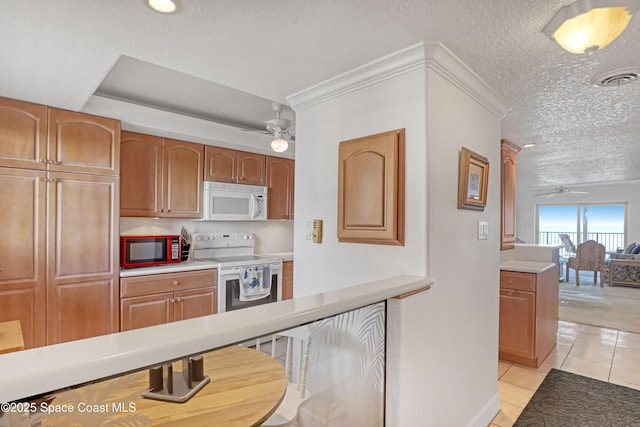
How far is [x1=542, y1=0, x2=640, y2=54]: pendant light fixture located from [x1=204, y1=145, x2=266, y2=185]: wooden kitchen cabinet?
3.08 m

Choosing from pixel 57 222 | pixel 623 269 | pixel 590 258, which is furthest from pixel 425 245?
pixel 623 269

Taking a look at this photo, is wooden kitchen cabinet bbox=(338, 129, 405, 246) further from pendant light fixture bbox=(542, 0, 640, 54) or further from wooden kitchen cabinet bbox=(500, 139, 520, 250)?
wooden kitchen cabinet bbox=(500, 139, 520, 250)

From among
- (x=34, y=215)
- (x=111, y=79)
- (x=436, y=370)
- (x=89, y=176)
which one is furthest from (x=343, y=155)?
(x=34, y=215)

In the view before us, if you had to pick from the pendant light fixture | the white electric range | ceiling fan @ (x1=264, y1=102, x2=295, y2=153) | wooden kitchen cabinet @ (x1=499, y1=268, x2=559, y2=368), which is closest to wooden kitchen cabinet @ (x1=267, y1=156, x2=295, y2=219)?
the white electric range

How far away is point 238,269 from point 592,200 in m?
9.12

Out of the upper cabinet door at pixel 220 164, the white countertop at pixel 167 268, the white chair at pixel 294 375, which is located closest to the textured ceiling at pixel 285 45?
the upper cabinet door at pixel 220 164

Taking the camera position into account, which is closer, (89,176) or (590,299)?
(89,176)

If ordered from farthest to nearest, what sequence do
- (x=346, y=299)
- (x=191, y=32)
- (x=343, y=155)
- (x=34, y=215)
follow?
(x=34, y=215) → (x=343, y=155) → (x=191, y=32) → (x=346, y=299)

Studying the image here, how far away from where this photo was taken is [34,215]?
2.39 metres

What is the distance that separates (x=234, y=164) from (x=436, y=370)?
2.92m

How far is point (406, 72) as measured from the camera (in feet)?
5.59

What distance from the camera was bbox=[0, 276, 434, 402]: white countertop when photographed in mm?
598

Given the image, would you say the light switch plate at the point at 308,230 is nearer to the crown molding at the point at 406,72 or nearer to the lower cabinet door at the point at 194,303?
the crown molding at the point at 406,72

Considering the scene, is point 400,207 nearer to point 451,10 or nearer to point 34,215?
point 451,10
